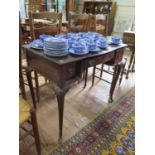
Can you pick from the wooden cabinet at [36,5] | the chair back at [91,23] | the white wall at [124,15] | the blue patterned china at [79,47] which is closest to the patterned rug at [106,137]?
the blue patterned china at [79,47]

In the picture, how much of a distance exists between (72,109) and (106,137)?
1.78 feet

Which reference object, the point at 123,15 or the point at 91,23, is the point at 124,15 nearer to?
the point at 123,15

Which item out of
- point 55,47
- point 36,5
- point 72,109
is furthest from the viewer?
point 36,5

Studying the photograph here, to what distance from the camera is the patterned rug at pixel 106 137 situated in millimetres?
1382

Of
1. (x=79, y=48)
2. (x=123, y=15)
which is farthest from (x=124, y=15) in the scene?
(x=79, y=48)

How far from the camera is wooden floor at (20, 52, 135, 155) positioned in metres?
1.49

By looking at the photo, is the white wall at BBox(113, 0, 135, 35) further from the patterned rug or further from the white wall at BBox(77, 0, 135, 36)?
the patterned rug

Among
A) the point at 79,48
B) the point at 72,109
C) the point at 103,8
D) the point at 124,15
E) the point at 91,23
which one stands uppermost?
the point at 103,8

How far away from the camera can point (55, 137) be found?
1493mm

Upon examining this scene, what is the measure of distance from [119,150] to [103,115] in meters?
0.47

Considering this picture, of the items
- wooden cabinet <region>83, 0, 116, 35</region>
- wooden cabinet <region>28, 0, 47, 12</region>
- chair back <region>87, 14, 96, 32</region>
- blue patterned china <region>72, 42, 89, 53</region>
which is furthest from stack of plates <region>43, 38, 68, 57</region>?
wooden cabinet <region>28, 0, 47, 12</region>

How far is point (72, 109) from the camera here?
1900 mm

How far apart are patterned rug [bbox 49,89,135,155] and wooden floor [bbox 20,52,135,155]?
0.26 ft
